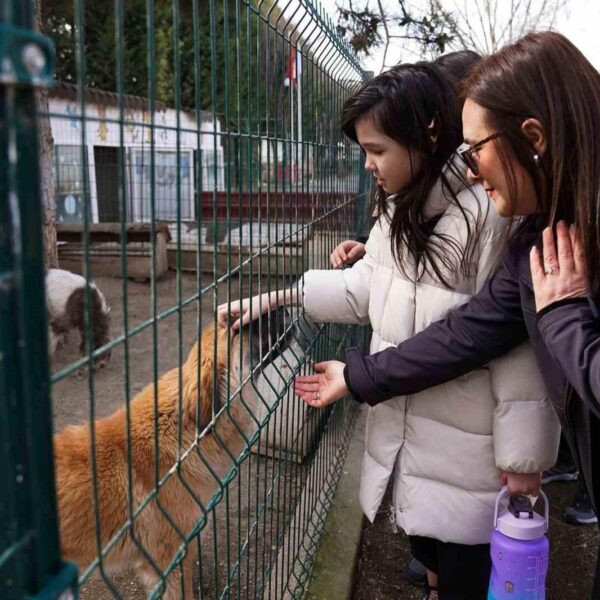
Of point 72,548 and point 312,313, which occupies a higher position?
point 312,313

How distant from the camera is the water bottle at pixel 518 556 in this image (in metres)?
1.90

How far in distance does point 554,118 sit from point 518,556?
1.30 m

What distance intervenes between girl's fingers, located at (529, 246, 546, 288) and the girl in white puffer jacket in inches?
12.0

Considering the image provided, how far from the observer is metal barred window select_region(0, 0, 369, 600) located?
682 mm

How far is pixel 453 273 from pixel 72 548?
1641 mm

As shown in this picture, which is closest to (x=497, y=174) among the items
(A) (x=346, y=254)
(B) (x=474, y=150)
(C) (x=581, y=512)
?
(B) (x=474, y=150)

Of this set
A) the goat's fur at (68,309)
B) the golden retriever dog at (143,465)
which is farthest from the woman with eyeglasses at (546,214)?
the goat's fur at (68,309)

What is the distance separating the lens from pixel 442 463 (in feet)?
6.73

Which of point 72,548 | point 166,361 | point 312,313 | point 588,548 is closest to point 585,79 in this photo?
point 312,313

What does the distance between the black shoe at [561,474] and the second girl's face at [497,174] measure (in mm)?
2737

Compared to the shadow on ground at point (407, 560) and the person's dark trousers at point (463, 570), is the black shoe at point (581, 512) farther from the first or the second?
the person's dark trousers at point (463, 570)

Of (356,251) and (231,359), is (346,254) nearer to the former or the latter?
(356,251)

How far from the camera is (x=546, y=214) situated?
5.48ft

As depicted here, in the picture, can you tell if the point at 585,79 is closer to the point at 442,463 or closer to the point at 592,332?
the point at 592,332
